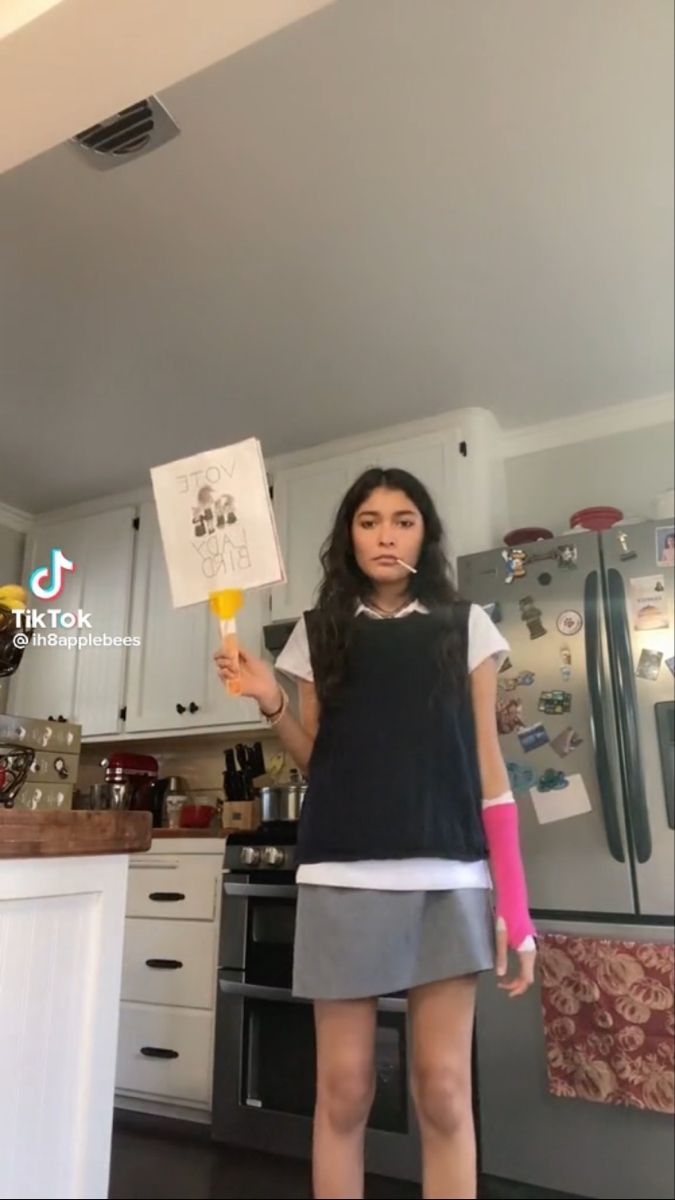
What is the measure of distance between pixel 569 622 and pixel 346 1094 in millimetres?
766

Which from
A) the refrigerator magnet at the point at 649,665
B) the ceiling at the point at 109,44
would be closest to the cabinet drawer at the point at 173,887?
the refrigerator magnet at the point at 649,665

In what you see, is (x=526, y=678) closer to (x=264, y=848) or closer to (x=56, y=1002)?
(x=264, y=848)

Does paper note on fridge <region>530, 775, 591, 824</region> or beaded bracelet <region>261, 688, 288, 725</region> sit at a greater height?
beaded bracelet <region>261, 688, 288, 725</region>

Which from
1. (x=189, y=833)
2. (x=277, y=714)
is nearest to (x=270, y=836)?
(x=189, y=833)

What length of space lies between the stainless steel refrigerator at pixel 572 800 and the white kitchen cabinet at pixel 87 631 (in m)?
1.10

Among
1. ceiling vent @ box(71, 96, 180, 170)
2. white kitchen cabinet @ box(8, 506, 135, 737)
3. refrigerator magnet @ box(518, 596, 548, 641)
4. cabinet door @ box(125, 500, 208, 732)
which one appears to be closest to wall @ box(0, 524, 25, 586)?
white kitchen cabinet @ box(8, 506, 135, 737)

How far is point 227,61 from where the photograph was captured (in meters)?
0.93

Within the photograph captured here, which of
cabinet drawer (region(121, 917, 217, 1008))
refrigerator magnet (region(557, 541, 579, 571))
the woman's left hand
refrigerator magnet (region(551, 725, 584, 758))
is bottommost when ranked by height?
cabinet drawer (region(121, 917, 217, 1008))

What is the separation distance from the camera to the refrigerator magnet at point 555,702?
3.72 ft

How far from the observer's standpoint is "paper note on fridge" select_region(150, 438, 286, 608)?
0.46 meters

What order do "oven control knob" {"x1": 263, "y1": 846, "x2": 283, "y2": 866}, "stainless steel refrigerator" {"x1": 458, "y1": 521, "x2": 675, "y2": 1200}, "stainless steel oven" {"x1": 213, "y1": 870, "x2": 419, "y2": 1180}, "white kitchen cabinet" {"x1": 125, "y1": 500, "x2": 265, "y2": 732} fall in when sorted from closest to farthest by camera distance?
"stainless steel refrigerator" {"x1": 458, "y1": 521, "x2": 675, "y2": 1200} < "stainless steel oven" {"x1": 213, "y1": 870, "x2": 419, "y2": 1180} < "oven control knob" {"x1": 263, "y1": 846, "x2": 283, "y2": 866} < "white kitchen cabinet" {"x1": 125, "y1": 500, "x2": 265, "y2": 732}

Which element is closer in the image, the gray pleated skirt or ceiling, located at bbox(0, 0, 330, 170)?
the gray pleated skirt

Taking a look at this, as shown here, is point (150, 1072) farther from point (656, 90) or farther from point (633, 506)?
point (656, 90)

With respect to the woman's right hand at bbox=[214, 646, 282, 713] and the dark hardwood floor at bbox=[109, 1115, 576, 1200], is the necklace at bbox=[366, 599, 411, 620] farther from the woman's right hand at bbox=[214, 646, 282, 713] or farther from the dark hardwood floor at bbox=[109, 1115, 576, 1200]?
the dark hardwood floor at bbox=[109, 1115, 576, 1200]
